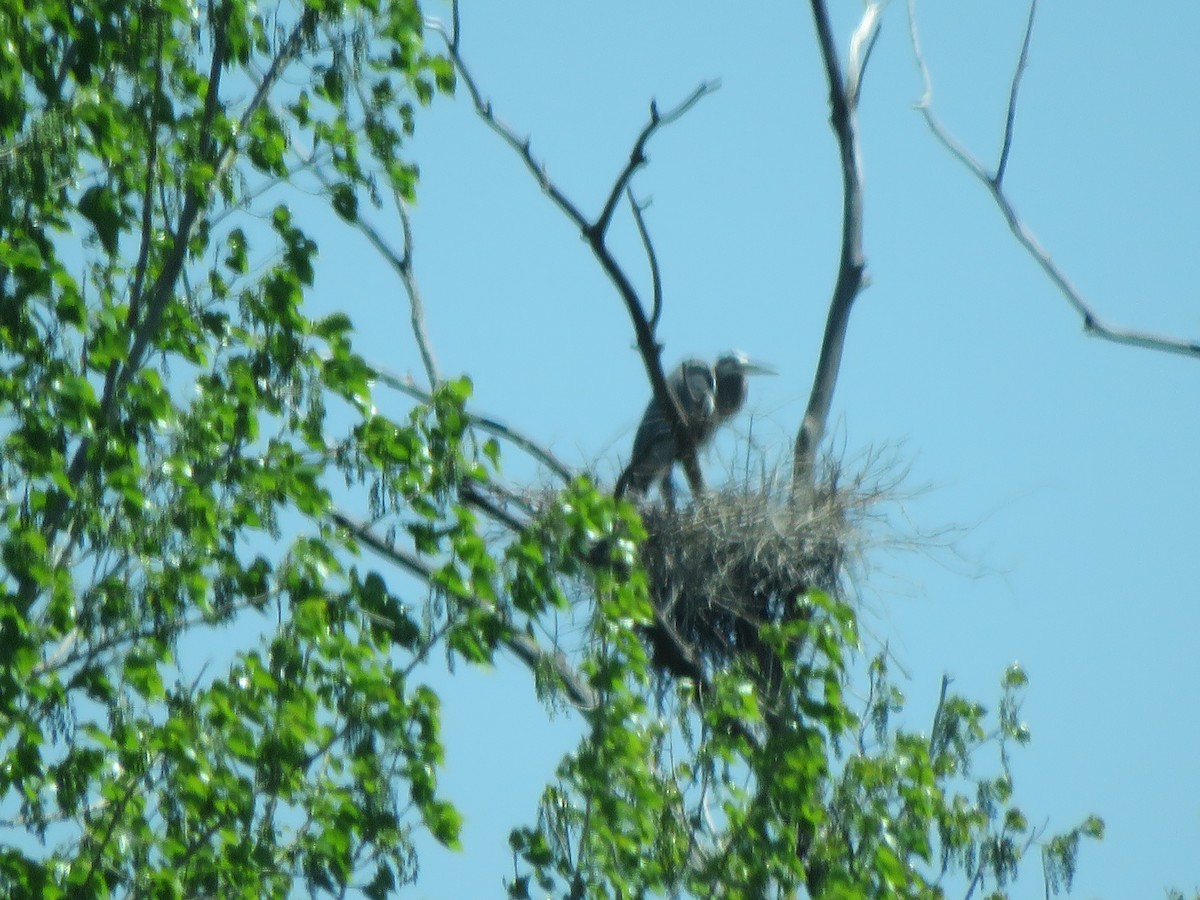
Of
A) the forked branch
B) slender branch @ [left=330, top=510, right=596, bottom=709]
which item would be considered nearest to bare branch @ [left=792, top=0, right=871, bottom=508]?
the forked branch

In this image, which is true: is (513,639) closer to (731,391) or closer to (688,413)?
(688,413)

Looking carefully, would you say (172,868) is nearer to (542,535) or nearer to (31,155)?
(542,535)

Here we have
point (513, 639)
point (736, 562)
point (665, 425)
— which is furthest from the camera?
point (665, 425)

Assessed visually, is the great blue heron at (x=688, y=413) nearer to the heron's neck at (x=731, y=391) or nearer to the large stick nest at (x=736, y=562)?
the heron's neck at (x=731, y=391)

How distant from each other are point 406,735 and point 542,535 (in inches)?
25.8

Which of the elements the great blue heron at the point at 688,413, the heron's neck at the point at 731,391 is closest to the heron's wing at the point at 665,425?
the great blue heron at the point at 688,413

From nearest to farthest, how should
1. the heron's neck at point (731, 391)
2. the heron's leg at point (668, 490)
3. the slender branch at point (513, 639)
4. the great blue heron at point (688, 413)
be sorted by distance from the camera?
the slender branch at point (513, 639) < the heron's leg at point (668, 490) < the great blue heron at point (688, 413) < the heron's neck at point (731, 391)

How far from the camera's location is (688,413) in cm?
938

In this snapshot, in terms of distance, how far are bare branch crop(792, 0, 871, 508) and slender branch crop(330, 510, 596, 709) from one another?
1781 millimetres

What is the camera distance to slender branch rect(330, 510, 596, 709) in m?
5.51

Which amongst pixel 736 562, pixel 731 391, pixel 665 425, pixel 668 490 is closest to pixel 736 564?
pixel 736 562

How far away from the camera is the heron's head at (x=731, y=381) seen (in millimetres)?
10539

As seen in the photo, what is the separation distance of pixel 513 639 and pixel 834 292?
9.24 feet

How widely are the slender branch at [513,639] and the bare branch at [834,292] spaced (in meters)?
1.78
